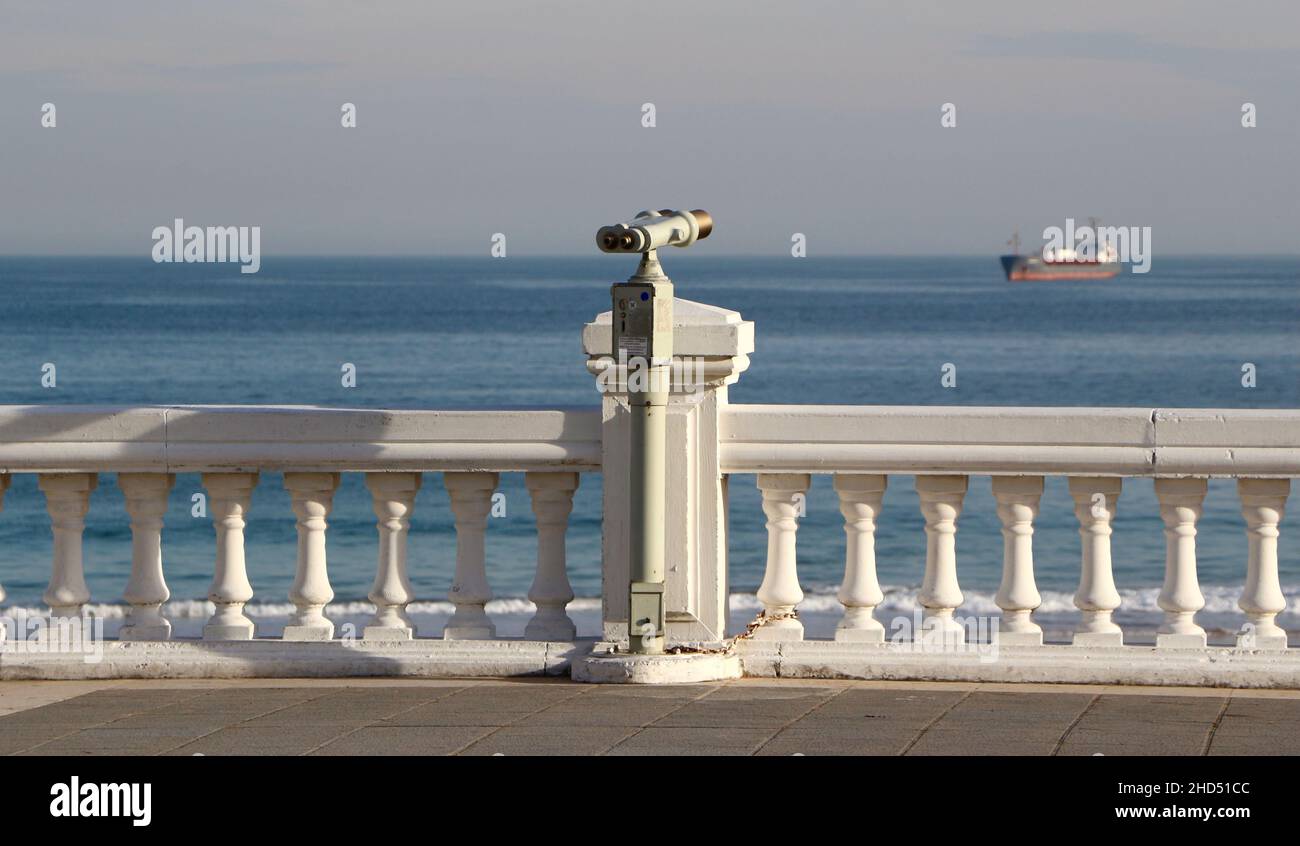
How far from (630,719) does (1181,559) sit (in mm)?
2142

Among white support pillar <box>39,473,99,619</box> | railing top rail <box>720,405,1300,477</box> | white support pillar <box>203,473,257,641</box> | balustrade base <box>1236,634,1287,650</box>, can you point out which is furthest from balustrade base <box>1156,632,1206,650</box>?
white support pillar <box>39,473,99,619</box>

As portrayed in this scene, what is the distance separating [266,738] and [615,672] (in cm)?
142

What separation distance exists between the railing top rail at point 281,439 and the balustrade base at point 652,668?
28.0 inches

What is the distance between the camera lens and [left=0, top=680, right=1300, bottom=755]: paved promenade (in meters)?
Result: 5.58

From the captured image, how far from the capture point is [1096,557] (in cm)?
675

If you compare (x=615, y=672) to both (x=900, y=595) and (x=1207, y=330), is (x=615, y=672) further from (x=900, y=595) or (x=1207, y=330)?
(x=1207, y=330)

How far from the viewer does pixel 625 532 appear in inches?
269

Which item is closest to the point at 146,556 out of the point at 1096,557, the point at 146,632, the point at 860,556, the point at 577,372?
the point at 146,632

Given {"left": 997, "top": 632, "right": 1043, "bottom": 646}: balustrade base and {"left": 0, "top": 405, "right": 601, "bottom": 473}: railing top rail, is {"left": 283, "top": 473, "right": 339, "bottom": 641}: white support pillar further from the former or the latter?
{"left": 997, "top": 632, "right": 1043, "bottom": 646}: balustrade base

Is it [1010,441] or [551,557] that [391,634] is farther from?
[1010,441]

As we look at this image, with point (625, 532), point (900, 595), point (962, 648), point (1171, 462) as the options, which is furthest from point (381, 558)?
point (900, 595)

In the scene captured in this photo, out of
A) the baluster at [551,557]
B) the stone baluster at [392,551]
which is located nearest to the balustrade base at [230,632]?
the stone baluster at [392,551]

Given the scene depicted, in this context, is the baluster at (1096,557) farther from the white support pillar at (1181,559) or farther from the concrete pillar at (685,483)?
the concrete pillar at (685,483)

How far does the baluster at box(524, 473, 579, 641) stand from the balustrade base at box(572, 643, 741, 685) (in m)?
0.28
